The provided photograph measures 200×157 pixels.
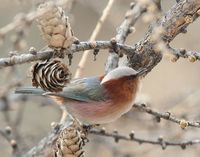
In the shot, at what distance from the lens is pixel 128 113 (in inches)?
116

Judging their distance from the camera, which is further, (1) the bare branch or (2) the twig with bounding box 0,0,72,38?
(1) the bare branch

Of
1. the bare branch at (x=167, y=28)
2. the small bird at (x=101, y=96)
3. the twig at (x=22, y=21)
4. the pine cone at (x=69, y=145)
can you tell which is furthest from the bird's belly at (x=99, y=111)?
the twig at (x=22, y=21)

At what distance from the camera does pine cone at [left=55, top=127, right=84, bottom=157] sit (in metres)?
1.58

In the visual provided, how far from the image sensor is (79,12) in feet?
17.1

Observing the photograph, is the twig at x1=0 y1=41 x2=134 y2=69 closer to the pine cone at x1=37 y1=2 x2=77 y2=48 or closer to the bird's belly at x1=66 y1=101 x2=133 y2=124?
Result: the pine cone at x1=37 y1=2 x2=77 y2=48

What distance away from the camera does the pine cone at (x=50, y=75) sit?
1.54 m

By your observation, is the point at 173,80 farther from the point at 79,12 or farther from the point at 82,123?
the point at 82,123

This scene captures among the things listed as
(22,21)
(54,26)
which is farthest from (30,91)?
(22,21)

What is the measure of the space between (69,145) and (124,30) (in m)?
0.69

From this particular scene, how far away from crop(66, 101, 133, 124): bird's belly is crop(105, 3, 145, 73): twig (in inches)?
6.6

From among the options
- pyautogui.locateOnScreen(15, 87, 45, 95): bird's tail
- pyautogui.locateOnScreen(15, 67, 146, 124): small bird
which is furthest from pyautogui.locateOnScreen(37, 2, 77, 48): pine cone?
pyautogui.locateOnScreen(15, 87, 45, 95): bird's tail

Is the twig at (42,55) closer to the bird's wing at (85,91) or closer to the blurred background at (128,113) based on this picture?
the bird's wing at (85,91)

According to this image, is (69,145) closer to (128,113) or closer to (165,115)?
(165,115)

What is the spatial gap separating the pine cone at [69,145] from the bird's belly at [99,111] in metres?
0.29
